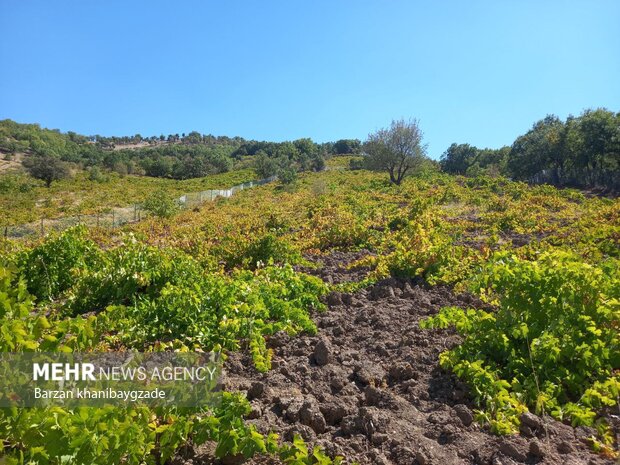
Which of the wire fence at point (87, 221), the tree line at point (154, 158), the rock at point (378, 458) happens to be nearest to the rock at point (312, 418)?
the rock at point (378, 458)

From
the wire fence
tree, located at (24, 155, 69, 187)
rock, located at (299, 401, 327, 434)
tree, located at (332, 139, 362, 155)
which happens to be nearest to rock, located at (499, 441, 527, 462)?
rock, located at (299, 401, 327, 434)

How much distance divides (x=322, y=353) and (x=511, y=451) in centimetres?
197

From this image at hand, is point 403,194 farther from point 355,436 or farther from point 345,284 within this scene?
point 355,436

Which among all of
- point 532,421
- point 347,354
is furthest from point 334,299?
point 532,421

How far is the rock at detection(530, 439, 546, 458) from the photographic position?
8.77 feet

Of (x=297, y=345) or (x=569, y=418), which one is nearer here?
(x=569, y=418)

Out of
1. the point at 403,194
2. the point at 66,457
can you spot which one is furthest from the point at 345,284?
the point at 403,194

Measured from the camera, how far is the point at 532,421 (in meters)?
2.96

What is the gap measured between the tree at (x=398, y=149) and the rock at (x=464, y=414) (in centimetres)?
2872

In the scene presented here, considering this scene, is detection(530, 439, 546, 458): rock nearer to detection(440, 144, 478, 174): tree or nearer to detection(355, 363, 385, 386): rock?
detection(355, 363, 385, 386): rock

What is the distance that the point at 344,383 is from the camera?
3.79 meters

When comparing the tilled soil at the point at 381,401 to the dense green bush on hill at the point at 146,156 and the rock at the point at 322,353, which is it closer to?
the rock at the point at 322,353

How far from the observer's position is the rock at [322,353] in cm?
420

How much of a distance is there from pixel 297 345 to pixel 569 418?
2.60 m
